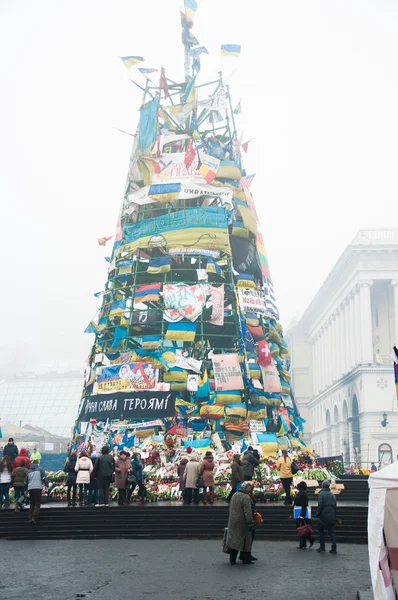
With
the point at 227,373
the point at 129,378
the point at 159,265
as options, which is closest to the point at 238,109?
the point at 159,265

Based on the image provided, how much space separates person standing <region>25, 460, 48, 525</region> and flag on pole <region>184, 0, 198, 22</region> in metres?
30.4

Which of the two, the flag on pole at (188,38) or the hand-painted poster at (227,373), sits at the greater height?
the flag on pole at (188,38)

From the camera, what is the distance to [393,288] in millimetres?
78625

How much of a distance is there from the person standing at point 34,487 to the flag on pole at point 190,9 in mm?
30352

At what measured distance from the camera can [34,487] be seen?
22.5 metres

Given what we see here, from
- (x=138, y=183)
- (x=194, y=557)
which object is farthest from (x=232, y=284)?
(x=194, y=557)

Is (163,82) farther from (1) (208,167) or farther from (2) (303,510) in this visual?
(2) (303,510)

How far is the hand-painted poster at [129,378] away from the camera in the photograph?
3766cm

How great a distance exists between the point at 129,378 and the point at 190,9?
847 inches

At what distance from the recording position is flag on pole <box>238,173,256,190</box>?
140ft

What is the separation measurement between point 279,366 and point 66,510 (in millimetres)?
19344

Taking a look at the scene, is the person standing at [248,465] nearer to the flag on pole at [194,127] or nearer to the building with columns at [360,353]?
the flag on pole at [194,127]

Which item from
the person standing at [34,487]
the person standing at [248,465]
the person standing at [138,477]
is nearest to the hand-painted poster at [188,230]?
the person standing at [138,477]

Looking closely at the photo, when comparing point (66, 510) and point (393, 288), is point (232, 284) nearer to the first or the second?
point (66, 510)
